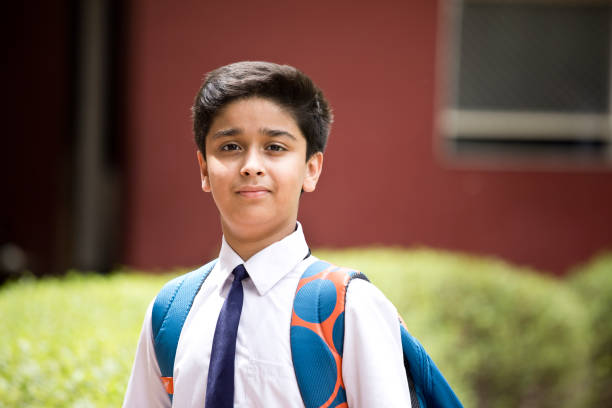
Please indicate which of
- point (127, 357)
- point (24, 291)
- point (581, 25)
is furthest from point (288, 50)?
point (127, 357)

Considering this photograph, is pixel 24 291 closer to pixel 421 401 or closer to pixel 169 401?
pixel 169 401

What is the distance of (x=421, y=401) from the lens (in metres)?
1.43

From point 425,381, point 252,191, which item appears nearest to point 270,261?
point 252,191

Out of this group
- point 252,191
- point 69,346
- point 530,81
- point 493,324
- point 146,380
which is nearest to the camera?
point 252,191

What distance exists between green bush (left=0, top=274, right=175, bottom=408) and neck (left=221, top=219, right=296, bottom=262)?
1130 millimetres

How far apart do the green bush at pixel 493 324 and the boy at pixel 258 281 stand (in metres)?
2.56

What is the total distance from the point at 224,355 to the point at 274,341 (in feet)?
0.33

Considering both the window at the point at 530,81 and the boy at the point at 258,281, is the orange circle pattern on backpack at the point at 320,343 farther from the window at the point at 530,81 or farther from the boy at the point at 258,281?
the window at the point at 530,81

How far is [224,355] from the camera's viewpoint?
1.40 meters

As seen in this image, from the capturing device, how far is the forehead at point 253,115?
1471 mm

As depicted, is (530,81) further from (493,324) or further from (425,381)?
(425,381)

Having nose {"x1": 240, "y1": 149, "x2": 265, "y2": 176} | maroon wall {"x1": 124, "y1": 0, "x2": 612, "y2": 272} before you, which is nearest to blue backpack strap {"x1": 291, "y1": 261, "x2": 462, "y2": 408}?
nose {"x1": 240, "y1": 149, "x2": 265, "y2": 176}

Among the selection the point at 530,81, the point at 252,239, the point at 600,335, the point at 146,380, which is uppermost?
the point at 530,81

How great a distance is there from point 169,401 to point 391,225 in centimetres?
519
